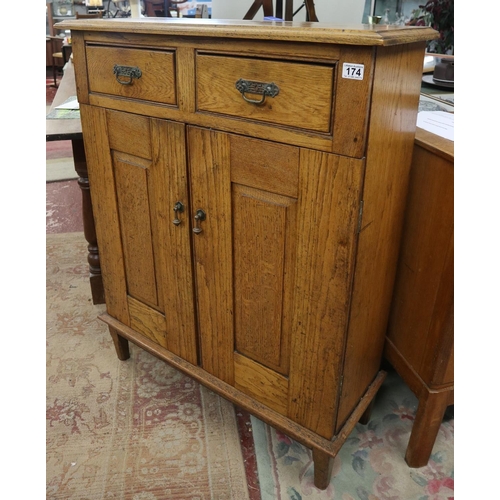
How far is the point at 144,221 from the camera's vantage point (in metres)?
1.45

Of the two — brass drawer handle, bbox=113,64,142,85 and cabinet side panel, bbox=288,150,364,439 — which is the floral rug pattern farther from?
brass drawer handle, bbox=113,64,142,85

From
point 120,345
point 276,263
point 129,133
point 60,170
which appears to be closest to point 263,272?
point 276,263

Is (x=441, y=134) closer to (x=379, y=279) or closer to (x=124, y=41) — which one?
(x=379, y=279)

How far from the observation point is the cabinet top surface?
2.77 ft

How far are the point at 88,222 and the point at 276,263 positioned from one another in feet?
3.91

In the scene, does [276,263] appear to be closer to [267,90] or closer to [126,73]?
[267,90]

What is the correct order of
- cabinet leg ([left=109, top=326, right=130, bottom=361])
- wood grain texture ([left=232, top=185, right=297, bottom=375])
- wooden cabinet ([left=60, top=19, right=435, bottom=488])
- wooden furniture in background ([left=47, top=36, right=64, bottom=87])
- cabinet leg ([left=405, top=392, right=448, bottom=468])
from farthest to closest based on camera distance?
wooden furniture in background ([left=47, top=36, right=64, bottom=87])
cabinet leg ([left=109, top=326, right=130, bottom=361])
cabinet leg ([left=405, top=392, right=448, bottom=468])
wood grain texture ([left=232, top=185, right=297, bottom=375])
wooden cabinet ([left=60, top=19, right=435, bottom=488])

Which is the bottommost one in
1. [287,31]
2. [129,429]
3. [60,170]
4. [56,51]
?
[129,429]

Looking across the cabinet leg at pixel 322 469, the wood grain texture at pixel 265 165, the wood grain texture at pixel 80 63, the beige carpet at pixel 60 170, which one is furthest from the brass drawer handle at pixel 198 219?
the beige carpet at pixel 60 170

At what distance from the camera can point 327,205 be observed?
1014 millimetres

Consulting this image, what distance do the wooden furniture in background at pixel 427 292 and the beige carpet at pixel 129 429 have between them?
555 millimetres

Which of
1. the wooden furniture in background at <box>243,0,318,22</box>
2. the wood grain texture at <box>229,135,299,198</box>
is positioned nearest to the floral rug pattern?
the wood grain texture at <box>229,135,299,198</box>

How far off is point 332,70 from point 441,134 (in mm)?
506

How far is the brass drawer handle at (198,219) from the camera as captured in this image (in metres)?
1.25
